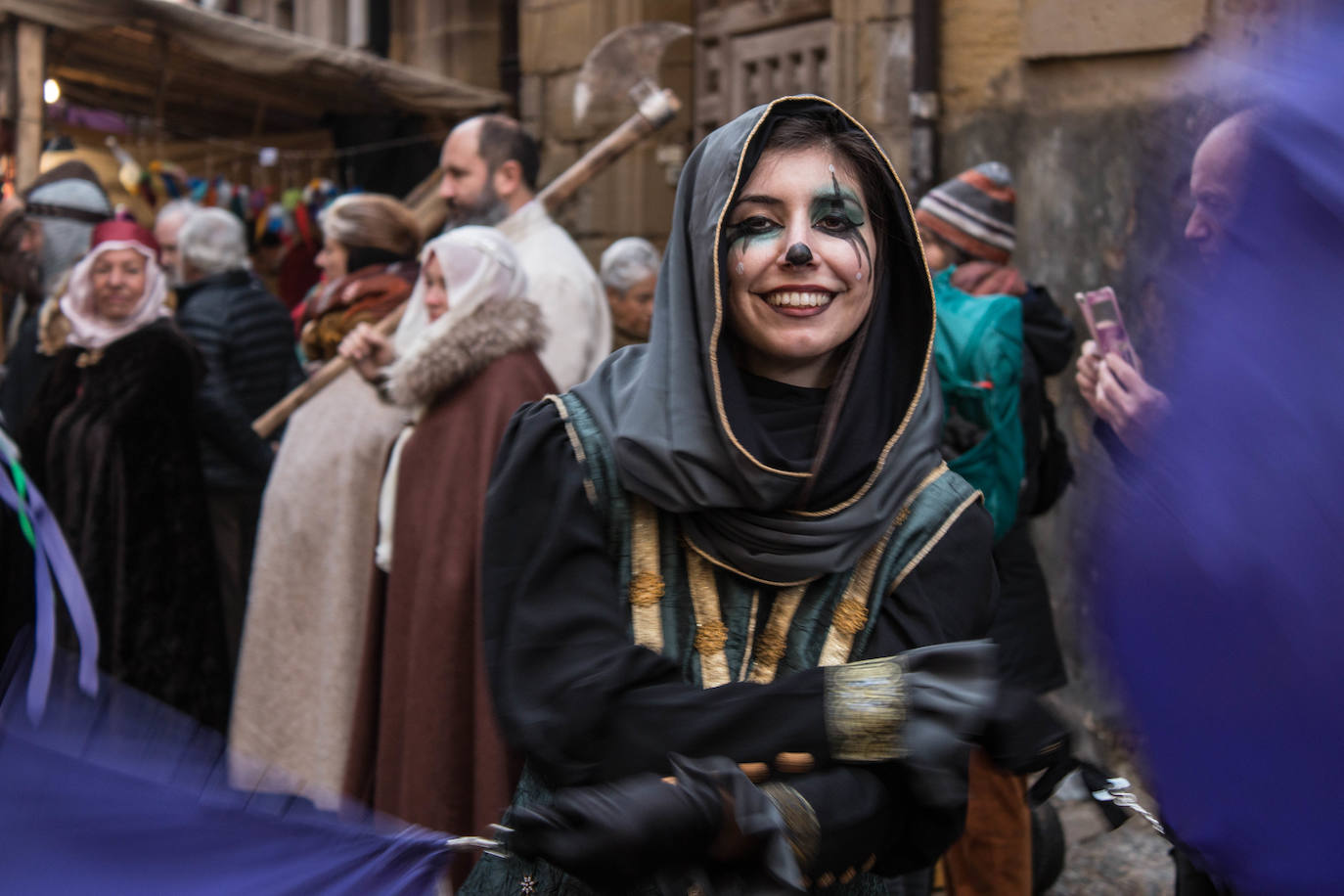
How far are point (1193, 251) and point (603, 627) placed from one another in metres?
0.80

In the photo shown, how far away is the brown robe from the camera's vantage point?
3.63m

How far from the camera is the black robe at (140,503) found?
198 inches

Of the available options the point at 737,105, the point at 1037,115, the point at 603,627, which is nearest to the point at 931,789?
the point at 603,627

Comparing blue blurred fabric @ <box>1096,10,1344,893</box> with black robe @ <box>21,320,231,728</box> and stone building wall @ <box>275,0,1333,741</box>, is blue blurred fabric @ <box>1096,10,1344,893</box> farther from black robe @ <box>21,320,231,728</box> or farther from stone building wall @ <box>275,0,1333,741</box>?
black robe @ <box>21,320,231,728</box>

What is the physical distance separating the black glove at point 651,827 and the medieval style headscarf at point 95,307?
164 inches

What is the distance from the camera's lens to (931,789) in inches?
64.1

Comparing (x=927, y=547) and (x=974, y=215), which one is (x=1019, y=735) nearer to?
(x=927, y=547)

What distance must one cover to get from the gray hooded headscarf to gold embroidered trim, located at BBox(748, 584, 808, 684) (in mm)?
48

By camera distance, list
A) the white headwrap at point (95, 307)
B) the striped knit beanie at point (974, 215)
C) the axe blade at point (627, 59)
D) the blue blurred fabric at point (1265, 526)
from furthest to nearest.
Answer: the axe blade at point (627, 59) → the white headwrap at point (95, 307) → the striped knit beanie at point (974, 215) → the blue blurred fabric at point (1265, 526)

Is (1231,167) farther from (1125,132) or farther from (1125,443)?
(1125,132)

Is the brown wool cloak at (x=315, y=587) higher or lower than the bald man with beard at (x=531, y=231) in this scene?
lower

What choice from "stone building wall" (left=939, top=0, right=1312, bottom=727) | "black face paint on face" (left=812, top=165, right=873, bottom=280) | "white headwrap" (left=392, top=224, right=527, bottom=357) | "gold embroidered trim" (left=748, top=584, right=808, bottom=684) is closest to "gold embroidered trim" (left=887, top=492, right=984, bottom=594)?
"gold embroidered trim" (left=748, top=584, right=808, bottom=684)

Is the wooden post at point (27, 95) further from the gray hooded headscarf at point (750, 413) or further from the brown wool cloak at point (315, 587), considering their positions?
the gray hooded headscarf at point (750, 413)

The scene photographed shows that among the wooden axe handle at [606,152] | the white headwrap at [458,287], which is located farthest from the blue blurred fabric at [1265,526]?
the wooden axe handle at [606,152]
